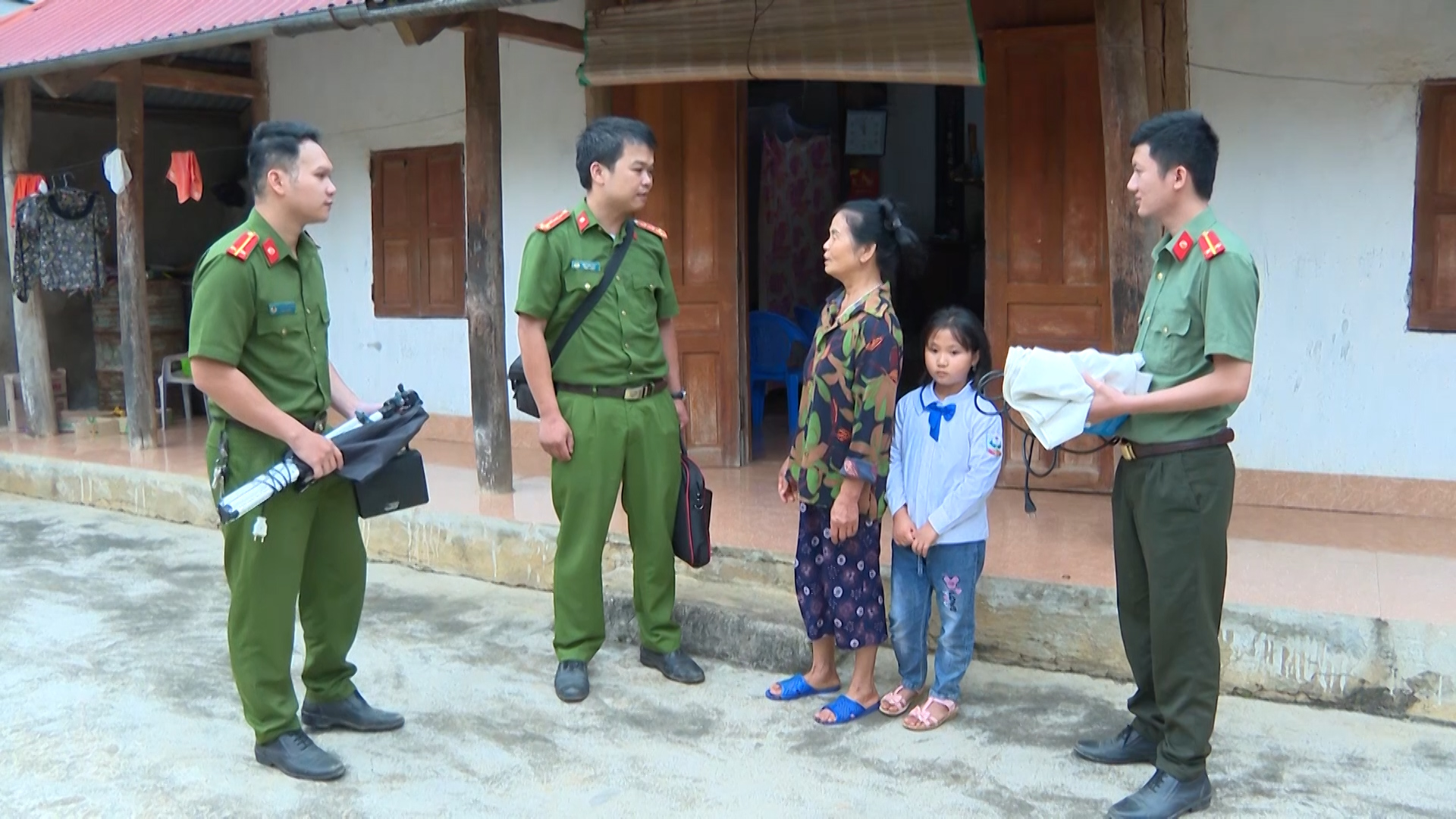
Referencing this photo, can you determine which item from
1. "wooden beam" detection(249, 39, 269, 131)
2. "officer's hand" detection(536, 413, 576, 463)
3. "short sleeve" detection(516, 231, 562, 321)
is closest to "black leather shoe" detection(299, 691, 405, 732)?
"officer's hand" detection(536, 413, 576, 463)

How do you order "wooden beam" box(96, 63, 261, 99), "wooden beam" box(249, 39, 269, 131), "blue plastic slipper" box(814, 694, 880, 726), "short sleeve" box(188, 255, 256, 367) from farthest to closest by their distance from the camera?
"wooden beam" box(249, 39, 269, 131) → "wooden beam" box(96, 63, 261, 99) → "blue plastic slipper" box(814, 694, 880, 726) → "short sleeve" box(188, 255, 256, 367)

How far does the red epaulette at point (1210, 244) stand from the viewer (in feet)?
9.71

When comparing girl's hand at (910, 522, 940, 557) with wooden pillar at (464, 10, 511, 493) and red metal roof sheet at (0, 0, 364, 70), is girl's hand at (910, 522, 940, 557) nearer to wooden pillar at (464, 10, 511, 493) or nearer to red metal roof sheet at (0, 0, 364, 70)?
wooden pillar at (464, 10, 511, 493)

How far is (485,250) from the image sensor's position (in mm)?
6074

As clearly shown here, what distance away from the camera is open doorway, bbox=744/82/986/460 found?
910cm

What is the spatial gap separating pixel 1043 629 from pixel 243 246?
2925 millimetres

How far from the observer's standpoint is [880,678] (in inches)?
169

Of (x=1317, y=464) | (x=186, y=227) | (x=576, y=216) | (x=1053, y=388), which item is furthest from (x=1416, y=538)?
(x=186, y=227)

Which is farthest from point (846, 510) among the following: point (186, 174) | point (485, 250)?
point (186, 174)

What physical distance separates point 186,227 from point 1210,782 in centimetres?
990

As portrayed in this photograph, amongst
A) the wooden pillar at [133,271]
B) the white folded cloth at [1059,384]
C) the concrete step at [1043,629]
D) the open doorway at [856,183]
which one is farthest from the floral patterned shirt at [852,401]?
the wooden pillar at [133,271]

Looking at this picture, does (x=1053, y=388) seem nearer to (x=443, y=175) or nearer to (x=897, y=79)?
(x=897, y=79)

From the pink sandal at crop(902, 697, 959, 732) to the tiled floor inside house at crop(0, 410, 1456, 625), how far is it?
71cm

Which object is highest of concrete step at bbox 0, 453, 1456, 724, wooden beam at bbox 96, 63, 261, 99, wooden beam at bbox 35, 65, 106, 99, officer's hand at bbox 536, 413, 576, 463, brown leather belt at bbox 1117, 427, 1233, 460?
wooden beam at bbox 96, 63, 261, 99
